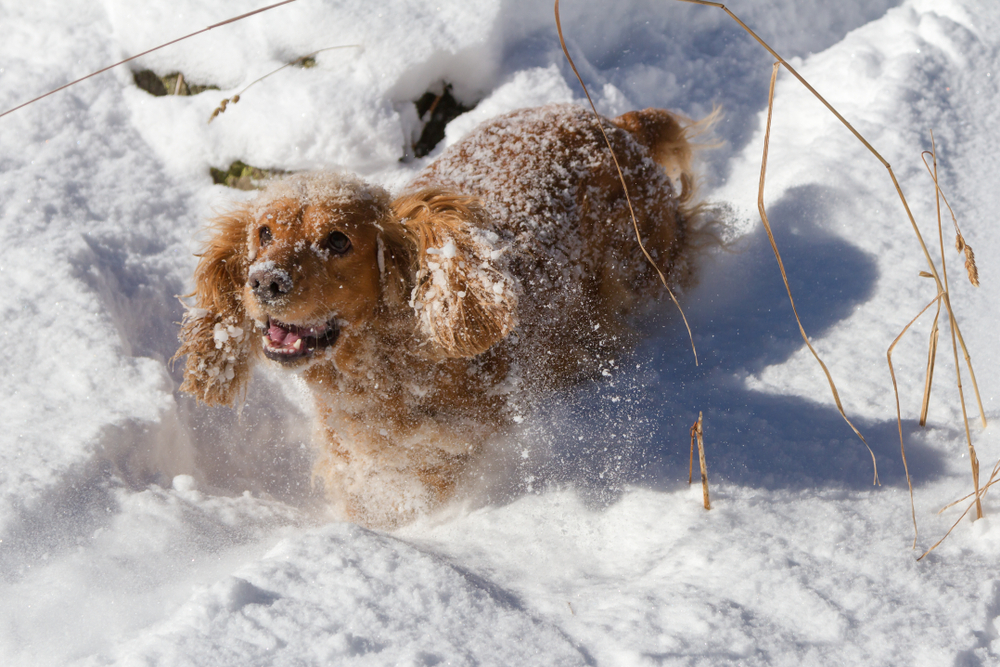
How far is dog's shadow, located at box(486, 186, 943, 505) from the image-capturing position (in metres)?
2.11

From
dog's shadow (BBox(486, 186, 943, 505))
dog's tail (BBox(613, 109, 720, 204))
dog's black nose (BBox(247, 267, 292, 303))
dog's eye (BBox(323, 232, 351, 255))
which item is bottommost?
dog's shadow (BBox(486, 186, 943, 505))

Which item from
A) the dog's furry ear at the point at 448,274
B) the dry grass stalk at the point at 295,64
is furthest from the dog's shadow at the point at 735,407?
the dry grass stalk at the point at 295,64

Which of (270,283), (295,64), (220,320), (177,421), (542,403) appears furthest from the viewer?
(295,64)

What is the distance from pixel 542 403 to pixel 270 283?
118cm

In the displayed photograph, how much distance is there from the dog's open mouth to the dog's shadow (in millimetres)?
800

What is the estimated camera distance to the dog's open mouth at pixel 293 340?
1.83m

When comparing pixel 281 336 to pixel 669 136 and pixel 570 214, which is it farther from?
pixel 669 136

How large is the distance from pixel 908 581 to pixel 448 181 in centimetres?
180

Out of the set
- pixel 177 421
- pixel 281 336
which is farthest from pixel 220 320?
pixel 177 421

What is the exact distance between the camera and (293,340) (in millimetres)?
1846

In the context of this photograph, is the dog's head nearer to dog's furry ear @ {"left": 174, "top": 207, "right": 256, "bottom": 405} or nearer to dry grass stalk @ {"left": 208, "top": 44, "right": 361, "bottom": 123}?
dog's furry ear @ {"left": 174, "top": 207, "right": 256, "bottom": 405}

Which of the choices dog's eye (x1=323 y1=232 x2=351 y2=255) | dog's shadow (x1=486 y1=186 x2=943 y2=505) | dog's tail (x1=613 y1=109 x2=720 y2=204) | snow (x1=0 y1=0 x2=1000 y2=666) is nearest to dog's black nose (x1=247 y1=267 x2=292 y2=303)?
dog's eye (x1=323 y1=232 x2=351 y2=255)

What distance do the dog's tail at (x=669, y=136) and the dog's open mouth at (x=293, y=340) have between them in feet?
5.46

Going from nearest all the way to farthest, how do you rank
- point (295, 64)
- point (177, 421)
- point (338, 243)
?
1. point (338, 243)
2. point (177, 421)
3. point (295, 64)
